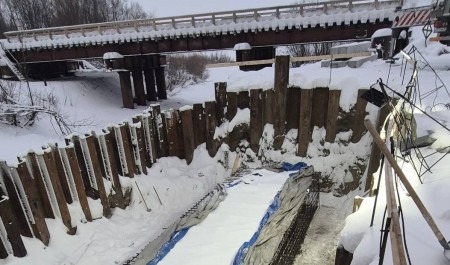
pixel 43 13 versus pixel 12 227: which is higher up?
pixel 43 13

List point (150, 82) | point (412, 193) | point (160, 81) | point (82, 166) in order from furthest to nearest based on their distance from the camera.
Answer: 1. point (160, 81)
2. point (150, 82)
3. point (82, 166)
4. point (412, 193)

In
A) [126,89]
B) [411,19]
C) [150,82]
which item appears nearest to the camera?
[411,19]

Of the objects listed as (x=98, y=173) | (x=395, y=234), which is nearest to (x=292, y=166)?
(x=98, y=173)

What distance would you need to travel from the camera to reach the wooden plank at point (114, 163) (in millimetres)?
5031

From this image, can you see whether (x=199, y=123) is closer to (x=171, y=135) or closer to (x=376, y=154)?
(x=171, y=135)

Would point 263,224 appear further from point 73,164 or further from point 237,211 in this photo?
point 73,164

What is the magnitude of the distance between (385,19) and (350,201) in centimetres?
932

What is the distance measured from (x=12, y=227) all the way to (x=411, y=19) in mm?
11316

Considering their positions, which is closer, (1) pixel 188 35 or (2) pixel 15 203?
(2) pixel 15 203

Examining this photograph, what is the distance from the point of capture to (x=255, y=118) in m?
6.46

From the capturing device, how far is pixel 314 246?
5.02 metres

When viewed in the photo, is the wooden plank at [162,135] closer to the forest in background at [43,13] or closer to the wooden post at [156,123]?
the wooden post at [156,123]

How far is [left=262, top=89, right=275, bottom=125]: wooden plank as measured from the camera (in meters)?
6.21

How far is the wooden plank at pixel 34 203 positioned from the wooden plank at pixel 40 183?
0.05 metres
